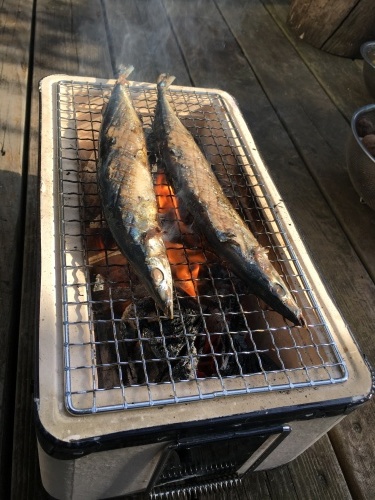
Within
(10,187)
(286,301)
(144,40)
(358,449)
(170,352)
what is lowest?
Result: (10,187)

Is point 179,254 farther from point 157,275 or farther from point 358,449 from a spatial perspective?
point 358,449

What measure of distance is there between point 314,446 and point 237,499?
0.41m

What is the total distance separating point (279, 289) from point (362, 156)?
1812mm

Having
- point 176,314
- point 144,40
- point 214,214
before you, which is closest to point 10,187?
point 214,214

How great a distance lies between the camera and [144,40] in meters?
3.99

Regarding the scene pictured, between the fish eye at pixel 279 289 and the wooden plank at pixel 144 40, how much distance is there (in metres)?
2.64

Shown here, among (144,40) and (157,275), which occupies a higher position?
(157,275)

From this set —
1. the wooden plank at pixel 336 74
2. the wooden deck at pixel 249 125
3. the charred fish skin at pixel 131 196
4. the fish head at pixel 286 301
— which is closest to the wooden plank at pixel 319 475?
the wooden deck at pixel 249 125

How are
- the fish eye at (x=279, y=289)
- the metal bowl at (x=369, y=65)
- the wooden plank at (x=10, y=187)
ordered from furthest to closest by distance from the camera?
the metal bowl at (x=369, y=65), the wooden plank at (x=10, y=187), the fish eye at (x=279, y=289)

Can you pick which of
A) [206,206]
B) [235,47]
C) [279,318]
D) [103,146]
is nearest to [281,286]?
[279,318]

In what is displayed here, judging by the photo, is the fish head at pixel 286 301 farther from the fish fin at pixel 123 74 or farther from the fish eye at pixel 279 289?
the fish fin at pixel 123 74

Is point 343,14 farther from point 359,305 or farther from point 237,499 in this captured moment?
point 237,499

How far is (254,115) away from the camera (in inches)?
141

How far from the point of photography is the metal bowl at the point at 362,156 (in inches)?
112
